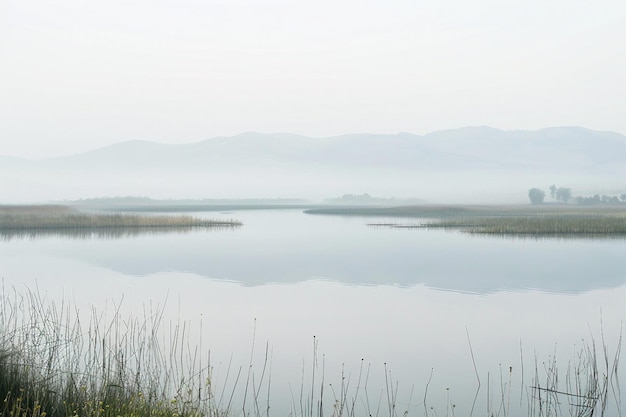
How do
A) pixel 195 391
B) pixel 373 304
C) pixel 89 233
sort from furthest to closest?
pixel 89 233 → pixel 373 304 → pixel 195 391

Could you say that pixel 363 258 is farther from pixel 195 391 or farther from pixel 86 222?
pixel 86 222

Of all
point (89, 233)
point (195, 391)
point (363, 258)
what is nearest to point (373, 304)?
point (195, 391)

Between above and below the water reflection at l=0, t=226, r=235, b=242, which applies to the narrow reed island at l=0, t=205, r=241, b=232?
above

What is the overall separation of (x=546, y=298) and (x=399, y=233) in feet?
84.9

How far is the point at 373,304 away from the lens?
1616 centimetres

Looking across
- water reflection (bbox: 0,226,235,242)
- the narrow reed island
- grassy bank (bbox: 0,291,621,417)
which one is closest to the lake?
grassy bank (bbox: 0,291,621,417)

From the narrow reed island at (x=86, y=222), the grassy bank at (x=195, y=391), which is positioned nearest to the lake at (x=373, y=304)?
the grassy bank at (x=195, y=391)

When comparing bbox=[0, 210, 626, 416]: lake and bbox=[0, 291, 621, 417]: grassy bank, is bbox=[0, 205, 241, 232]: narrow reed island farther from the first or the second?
bbox=[0, 291, 621, 417]: grassy bank

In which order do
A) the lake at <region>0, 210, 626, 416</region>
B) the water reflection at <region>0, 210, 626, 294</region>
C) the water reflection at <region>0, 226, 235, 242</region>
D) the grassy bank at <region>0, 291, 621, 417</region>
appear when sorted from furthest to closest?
the water reflection at <region>0, 226, 235, 242</region>, the water reflection at <region>0, 210, 626, 294</region>, the lake at <region>0, 210, 626, 416</region>, the grassy bank at <region>0, 291, 621, 417</region>

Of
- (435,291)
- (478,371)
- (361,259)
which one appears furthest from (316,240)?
(478,371)

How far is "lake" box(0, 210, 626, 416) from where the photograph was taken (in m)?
9.11

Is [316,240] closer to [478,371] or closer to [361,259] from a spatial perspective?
[361,259]

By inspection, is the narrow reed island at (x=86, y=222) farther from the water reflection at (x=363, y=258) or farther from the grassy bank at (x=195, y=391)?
the grassy bank at (x=195, y=391)

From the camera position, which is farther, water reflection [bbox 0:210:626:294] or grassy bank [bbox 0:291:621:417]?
water reflection [bbox 0:210:626:294]
